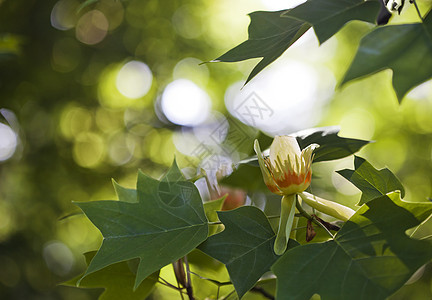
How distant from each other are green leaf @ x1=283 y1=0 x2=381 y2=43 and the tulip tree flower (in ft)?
0.24

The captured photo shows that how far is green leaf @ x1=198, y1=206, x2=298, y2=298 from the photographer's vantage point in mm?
214

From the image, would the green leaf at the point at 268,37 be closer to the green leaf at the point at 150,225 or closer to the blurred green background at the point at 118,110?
the green leaf at the point at 150,225

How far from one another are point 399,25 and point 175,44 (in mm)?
2082

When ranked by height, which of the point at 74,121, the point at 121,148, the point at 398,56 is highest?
the point at 398,56

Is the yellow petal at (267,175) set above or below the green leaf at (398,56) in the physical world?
below

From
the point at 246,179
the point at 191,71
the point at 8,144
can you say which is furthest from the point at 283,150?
the point at 191,71

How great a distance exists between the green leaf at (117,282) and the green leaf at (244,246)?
0.08 metres

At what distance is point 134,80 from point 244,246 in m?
2.00

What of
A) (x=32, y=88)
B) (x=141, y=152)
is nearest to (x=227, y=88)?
(x=141, y=152)

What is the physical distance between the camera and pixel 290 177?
0.24 meters

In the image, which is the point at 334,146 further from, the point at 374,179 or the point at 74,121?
the point at 74,121

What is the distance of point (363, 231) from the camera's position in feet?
0.67

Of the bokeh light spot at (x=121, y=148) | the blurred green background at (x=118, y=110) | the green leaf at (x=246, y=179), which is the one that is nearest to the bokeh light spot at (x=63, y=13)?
the blurred green background at (x=118, y=110)

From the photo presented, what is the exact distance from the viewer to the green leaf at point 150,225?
9.1 inches
